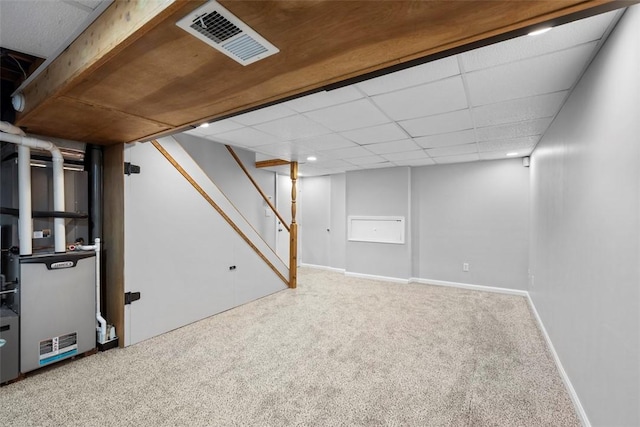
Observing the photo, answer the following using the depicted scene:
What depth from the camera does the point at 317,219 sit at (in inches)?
279

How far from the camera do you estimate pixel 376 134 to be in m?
3.35

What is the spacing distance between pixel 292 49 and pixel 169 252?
9.03 ft

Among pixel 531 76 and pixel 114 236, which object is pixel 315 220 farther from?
pixel 531 76

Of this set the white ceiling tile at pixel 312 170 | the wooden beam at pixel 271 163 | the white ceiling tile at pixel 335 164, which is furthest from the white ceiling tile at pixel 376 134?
the white ceiling tile at pixel 312 170

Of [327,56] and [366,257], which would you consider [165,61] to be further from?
[366,257]

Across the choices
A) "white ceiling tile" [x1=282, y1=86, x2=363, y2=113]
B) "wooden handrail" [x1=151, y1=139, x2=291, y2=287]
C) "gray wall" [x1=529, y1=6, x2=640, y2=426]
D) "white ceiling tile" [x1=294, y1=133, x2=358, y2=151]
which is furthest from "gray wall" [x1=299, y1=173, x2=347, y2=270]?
"gray wall" [x1=529, y1=6, x2=640, y2=426]

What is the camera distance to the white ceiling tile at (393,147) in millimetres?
3744

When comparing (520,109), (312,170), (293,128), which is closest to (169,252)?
(293,128)

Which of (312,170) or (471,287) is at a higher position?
(312,170)

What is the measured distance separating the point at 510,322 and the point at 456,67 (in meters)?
3.18

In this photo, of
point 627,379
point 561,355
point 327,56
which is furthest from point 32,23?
point 561,355

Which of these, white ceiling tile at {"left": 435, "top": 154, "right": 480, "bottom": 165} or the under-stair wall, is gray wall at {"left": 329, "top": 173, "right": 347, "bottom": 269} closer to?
white ceiling tile at {"left": 435, "top": 154, "right": 480, "bottom": 165}

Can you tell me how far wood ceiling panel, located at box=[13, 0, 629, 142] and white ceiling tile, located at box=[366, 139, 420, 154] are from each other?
2.24 m

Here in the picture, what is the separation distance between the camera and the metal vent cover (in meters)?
1.10
